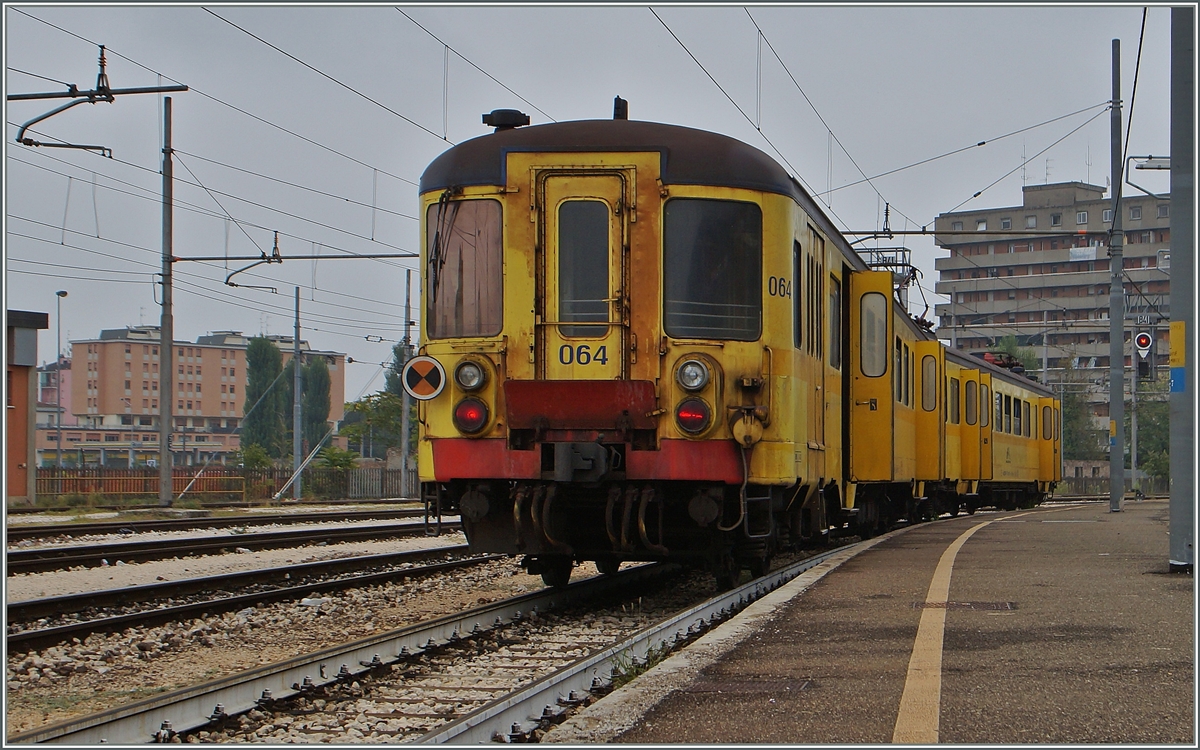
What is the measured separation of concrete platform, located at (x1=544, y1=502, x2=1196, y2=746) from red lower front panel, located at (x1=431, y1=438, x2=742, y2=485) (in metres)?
0.96

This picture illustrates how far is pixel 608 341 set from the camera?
9.21m

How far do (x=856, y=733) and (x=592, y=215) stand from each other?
16.2 feet

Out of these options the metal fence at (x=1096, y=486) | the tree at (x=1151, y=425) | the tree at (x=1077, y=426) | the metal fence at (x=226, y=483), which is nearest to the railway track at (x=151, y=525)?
the metal fence at (x=226, y=483)

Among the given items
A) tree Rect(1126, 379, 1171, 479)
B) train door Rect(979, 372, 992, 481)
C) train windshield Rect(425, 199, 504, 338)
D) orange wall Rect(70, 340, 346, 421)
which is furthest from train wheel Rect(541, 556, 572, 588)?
orange wall Rect(70, 340, 346, 421)

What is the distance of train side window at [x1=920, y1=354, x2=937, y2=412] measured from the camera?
63.1 feet

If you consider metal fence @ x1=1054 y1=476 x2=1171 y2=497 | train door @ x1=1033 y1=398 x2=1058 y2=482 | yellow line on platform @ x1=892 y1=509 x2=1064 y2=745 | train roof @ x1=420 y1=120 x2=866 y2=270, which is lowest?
metal fence @ x1=1054 y1=476 x2=1171 y2=497

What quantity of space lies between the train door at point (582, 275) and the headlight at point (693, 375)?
381mm

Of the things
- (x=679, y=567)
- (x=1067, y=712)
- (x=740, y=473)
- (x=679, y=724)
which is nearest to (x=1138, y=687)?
(x=1067, y=712)

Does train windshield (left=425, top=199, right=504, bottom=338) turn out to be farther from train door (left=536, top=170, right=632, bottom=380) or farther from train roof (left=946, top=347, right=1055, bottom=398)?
train roof (left=946, top=347, right=1055, bottom=398)

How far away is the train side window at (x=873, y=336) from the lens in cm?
1375

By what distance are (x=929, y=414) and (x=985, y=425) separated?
23.2ft

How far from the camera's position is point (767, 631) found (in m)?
7.90

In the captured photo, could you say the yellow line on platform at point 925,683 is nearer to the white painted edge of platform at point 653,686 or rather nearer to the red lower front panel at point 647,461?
the white painted edge of platform at point 653,686

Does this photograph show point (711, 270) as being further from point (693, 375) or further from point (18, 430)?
point (18, 430)
